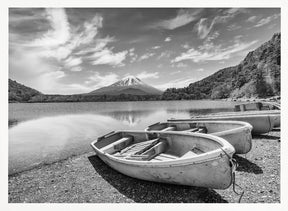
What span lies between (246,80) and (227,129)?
4767 centimetres

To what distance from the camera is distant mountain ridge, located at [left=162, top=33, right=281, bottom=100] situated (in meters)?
29.8

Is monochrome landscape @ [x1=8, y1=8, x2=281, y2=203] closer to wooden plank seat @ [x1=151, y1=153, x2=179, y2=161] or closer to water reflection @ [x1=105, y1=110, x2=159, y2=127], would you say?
wooden plank seat @ [x1=151, y1=153, x2=179, y2=161]

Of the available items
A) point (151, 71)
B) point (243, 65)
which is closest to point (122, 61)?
point (151, 71)

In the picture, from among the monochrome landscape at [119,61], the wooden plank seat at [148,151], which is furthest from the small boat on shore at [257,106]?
the wooden plank seat at [148,151]

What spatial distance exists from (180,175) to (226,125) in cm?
312

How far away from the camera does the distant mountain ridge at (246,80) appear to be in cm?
2983

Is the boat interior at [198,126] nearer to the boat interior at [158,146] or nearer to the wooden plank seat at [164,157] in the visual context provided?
the boat interior at [158,146]

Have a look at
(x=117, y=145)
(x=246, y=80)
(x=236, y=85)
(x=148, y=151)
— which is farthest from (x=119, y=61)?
(x=236, y=85)

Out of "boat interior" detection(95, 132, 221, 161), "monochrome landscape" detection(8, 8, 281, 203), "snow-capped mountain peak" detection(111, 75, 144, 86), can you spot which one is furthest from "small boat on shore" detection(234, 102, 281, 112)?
"boat interior" detection(95, 132, 221, 161)

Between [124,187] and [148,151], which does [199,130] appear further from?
[124,187]

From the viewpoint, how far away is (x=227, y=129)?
5.34m

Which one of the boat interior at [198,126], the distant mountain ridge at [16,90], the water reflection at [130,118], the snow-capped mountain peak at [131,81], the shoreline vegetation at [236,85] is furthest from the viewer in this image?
the shoreline vegetation at [236,85]

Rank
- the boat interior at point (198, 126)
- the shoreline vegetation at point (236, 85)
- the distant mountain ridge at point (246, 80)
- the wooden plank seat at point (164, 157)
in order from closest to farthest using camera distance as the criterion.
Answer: the wooden plank seat at point (164, 157)
the boat interior at point (198, 126)
the distant mountain ridge at point (246, 80)
the shoreline vegetation at point (236, 85)

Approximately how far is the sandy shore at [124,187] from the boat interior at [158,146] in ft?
1.71
